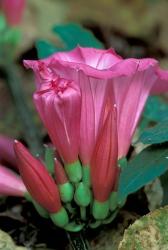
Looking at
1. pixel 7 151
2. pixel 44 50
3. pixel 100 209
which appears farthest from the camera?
pixel 44 50

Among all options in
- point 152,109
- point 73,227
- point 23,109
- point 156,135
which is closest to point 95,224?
point 73,227

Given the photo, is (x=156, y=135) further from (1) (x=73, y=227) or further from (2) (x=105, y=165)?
(1) (x=73, y=227)

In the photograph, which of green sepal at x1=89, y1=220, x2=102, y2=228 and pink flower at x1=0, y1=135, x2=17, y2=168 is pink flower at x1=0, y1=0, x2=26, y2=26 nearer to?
pink flower at x1=0, y1=135, x2=17, y2=168

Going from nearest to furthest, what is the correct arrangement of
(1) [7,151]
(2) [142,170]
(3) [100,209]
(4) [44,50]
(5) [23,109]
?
1. (2) [142,170]
2. (3) [100,209]
3. (1) [7,151]
4. (4) [44,50]
5. (5) [23,109]

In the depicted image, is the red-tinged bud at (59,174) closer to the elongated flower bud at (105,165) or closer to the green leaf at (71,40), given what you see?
the elongated flower bud at (105,165)

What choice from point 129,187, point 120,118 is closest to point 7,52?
point 120,118

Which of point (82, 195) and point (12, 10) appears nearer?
point (82, 195)
